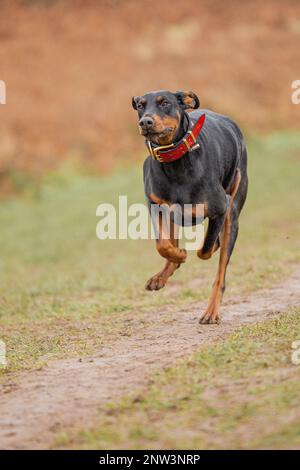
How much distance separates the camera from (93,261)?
1534 centimetres

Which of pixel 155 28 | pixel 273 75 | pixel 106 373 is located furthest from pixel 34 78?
pixel 106 373

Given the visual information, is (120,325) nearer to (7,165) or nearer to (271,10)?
(7,165)

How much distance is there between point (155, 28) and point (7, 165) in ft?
34.8

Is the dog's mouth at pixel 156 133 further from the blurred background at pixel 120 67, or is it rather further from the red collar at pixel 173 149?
the blurred background at pixel 120 67

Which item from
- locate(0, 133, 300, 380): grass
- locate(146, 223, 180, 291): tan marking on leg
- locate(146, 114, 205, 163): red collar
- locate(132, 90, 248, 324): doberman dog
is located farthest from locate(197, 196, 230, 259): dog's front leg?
locate(0, 133, 300, 380): grass

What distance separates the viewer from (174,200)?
7.48 meters

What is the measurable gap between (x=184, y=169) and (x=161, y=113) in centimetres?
49

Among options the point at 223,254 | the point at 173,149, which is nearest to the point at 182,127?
the point at 173,149

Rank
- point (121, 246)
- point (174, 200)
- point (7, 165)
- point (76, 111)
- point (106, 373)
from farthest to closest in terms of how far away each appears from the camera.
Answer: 1. point (76, 111)
2. point (7, 165)
3. point (121, 246)
4. point (174, 200)
5. point (106, 373)

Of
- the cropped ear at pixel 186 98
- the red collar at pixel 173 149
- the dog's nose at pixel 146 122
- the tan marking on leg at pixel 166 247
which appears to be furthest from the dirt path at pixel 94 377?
the cropped ear at pixel 186 98

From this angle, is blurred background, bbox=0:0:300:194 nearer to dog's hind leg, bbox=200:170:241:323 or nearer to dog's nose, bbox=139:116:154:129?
dog's hind leg, bbox=200:170:241:323

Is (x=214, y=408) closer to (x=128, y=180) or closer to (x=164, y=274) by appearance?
(x=164, y=274)

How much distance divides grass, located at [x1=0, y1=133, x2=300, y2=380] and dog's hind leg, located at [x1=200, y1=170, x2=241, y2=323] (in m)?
0.73

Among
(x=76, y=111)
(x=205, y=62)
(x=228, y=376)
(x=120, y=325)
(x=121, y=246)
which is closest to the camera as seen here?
(x=228, y=376)
